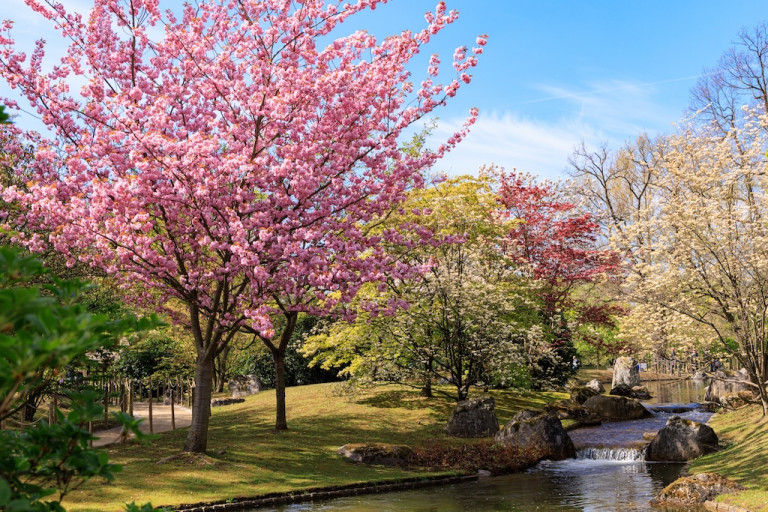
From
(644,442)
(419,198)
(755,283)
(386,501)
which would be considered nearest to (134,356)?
(419,198)

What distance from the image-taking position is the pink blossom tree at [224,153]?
16016 millimetres

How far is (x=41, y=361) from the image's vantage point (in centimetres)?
312

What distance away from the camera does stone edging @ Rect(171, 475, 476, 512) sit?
1437cm

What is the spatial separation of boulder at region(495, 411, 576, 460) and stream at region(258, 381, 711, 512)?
0.37m

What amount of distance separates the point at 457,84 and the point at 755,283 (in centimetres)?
1162

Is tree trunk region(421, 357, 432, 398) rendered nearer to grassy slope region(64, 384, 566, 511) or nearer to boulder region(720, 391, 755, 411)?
grassy slope region(64, 384, 566, 511)

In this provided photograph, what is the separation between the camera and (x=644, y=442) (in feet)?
74.5

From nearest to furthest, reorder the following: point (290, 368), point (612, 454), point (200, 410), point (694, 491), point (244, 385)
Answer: point (694, 491) → point (200, 410) → point (612, 454) → point (244, 385) → point (290, 368)

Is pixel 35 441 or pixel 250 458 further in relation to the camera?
pixel 250 458

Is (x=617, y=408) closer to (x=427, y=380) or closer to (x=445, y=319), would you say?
(x=427, y=380)

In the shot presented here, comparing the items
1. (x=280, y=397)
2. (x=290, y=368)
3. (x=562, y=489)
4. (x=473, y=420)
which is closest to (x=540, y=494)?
(x=562, y=489)

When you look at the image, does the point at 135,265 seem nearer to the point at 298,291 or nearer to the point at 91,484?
the point at 298,291

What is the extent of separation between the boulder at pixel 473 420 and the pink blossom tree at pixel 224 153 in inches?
341

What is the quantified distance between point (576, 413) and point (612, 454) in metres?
6.52
